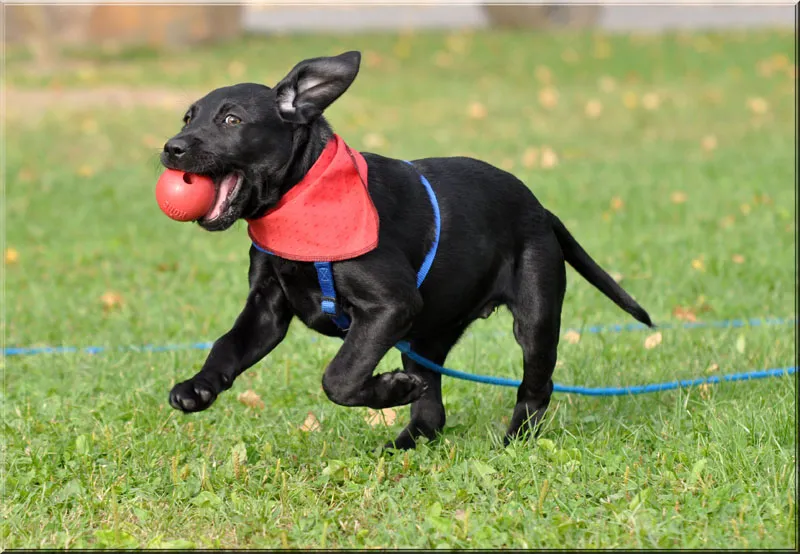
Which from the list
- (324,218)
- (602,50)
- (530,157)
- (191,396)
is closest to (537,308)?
(324,218)

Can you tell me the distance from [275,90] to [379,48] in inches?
633

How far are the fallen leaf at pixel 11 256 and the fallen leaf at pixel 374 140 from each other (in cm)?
484

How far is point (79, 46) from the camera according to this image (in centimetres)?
2012

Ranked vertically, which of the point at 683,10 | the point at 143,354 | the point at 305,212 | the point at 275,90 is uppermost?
the point at 275,90

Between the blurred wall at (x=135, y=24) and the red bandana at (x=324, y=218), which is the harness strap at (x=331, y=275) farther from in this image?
the blurred wall at (x=135, y=24)

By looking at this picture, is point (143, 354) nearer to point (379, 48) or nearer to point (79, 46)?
point (379, 48)

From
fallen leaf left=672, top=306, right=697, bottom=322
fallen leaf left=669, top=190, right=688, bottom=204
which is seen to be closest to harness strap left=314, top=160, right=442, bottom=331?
fallen leaf left=672, top=306, right=697, bottom=322

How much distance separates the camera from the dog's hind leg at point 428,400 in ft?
14.7

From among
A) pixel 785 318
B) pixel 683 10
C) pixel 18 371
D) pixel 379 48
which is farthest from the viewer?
pixel 683 10

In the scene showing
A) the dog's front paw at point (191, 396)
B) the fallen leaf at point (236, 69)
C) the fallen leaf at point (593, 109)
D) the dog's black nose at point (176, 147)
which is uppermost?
the dog's black nose at point (176, 147)

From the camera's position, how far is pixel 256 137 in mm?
3744

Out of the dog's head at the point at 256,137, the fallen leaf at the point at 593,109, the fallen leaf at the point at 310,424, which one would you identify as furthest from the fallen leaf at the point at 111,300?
the fallen leaf at the point at 593,109

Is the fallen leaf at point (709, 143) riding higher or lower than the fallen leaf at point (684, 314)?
lower

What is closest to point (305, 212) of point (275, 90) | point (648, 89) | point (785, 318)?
point (275, 90)
